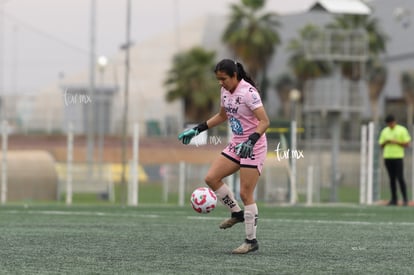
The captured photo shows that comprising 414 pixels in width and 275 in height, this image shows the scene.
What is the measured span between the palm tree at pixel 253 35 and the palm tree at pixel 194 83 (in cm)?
231

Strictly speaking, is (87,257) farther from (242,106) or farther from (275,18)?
(275,18)

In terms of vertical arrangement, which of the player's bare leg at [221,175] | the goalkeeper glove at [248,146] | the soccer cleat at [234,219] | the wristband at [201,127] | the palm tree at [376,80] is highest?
the palm tree at [376,80]

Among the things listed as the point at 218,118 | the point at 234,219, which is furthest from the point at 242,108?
the point at 234,219

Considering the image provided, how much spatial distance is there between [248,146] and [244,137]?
439 mm

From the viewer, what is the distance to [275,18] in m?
80.2

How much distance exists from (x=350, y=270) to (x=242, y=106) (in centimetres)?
241

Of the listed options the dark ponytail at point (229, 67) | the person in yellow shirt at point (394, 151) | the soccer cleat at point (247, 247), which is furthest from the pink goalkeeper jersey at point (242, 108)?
the person in yellow shirt at point (394, 151)

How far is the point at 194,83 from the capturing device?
255ft

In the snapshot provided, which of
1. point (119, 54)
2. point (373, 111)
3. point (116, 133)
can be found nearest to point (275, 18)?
point (373, 111)

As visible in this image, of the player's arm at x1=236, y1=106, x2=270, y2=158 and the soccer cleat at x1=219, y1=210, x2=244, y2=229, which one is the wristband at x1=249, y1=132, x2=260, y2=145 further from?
the soccer cleat at x1=219, y1=210, x2=244, y2=229

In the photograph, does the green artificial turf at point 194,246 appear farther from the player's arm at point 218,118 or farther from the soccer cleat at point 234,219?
the player's arm at point 218,118

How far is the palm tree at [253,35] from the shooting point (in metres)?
78.9

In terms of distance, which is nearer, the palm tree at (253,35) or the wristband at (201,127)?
the wristband at (201,127)

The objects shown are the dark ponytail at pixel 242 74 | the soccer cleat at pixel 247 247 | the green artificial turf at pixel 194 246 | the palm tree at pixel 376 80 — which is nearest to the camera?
the green artificial turf at pixel 194 246
